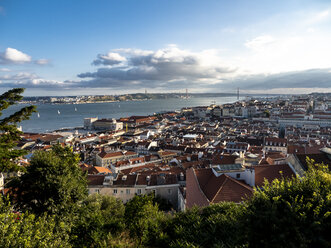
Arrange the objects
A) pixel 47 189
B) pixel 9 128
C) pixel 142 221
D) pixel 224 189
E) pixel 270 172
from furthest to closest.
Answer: pixel 270 172
pixel 224 189
pixel 9 128
pixel 47 189
pixel 142 221

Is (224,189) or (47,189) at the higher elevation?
(47,189)

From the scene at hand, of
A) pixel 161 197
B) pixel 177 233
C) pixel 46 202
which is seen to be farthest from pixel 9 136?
pixel 161 197

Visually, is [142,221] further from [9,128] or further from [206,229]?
[9,128]

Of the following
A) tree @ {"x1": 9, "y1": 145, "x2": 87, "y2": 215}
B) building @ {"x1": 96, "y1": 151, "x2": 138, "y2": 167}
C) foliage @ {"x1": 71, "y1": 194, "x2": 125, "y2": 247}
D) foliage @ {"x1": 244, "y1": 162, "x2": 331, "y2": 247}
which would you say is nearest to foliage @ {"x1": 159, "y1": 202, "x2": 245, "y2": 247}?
foliage @ {"x1": 244, "y1": 162, "x2": 331, "y2": 247}

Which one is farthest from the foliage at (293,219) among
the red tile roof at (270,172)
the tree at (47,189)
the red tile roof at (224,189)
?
the red tile roof at (270,172)

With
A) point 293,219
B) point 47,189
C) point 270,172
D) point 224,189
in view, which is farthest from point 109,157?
point 293,219

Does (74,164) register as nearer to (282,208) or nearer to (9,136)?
(9,136)

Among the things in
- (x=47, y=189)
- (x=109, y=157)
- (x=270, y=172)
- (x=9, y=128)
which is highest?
(x=9, y=128)

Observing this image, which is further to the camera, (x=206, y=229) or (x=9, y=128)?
(x=9, y=128)
